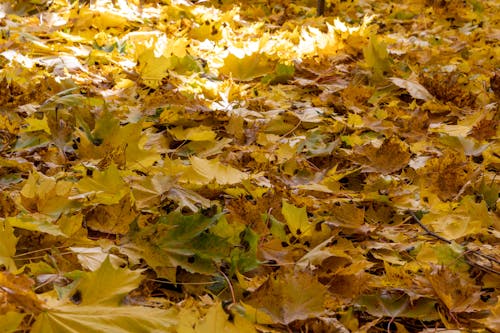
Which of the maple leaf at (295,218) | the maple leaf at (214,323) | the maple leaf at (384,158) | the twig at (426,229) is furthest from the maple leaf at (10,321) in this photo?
the maple leaf at (384,158)

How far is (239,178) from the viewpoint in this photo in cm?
131

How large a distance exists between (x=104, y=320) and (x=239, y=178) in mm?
591

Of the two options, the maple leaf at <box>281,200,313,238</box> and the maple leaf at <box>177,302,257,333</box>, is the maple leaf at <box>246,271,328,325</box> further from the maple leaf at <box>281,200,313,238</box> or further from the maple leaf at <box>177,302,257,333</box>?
the maple leaf at <box>281,200,313,238</box>

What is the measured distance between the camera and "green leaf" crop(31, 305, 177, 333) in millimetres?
745

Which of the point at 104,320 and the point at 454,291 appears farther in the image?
the point at 454,291

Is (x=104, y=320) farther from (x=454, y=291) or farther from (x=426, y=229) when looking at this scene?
(x=426, y=229)

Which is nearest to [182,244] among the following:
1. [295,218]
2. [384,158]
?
[295,218]

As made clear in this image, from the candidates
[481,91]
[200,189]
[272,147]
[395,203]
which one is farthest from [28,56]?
[481,91]

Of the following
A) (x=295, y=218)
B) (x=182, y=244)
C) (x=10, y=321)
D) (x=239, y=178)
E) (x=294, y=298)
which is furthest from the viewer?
(x=239, y=178)

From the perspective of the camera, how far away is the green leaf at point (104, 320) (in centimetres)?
74

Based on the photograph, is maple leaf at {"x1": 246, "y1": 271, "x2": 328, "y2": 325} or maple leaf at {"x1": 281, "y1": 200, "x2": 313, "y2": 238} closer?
maple leaf at {"x1": 246, "y1": 271, "x2": 328, "y2": 325}

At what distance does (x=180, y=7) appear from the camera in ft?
9.34

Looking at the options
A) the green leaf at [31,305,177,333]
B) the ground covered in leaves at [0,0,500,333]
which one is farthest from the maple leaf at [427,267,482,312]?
the green leaf at [31,305,177,333]

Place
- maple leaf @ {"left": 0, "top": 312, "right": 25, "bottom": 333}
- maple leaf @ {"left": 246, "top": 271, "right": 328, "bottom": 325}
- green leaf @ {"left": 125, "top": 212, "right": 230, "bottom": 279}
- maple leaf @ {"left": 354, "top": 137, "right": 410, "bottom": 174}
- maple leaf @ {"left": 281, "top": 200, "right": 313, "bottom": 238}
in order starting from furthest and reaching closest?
maple leaf @ {"left": 354, "top": 137, "right": 410, "bottom": 174}, maple leaf @ {"left": 281, "top": 200, "right": 313, "bottom": 238}, green leaf @ {"left": 125, "top": 212, "right": 230, "bottom": 279}, maple leaf @ {"left": 246, "top": 271, "right": 328, "bottom": 325}, maple leaf @ {"left": 0, "top": 312, "right": 25, "bottom": 333}
